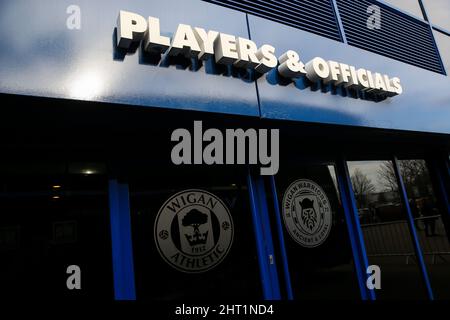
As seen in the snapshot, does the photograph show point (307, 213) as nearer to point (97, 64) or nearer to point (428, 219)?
point (97, 64)

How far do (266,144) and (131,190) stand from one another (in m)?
1.65

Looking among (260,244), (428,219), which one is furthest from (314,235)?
(428,219)

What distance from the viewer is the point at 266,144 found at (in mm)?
3777

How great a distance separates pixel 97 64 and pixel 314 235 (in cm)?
326

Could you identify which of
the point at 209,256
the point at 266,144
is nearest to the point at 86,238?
the point at 209,256

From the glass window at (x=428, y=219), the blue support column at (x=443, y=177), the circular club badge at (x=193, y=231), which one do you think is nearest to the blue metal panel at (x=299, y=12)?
the circular club badge at (x=193, y=231)

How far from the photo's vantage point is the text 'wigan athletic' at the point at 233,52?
2623mm

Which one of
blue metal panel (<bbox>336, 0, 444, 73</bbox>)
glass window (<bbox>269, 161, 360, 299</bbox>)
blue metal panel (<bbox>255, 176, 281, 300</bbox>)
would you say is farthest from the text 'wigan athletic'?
blue metal panel (<bbox>255, 176, 281, 300</bbox>)

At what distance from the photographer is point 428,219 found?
581 centimetres

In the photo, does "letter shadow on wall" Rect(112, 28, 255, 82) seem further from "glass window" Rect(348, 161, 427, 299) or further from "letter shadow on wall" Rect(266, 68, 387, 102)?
"glass window" Rect(348, 161, 427, 299)

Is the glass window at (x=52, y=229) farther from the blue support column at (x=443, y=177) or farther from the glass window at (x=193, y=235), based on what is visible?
the blue support column at (x=443, y=177)

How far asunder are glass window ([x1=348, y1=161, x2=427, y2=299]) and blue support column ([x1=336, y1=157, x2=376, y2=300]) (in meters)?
0.19

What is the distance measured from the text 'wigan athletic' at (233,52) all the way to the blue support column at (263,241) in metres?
1.34

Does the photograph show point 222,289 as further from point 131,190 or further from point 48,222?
point 48,222
